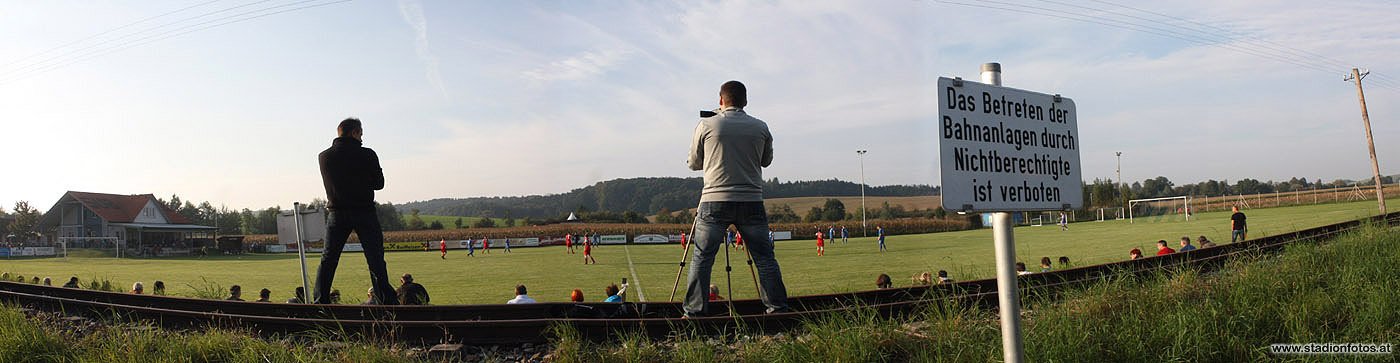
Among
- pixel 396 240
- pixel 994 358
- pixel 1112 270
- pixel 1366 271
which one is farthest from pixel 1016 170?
pixel 396 240

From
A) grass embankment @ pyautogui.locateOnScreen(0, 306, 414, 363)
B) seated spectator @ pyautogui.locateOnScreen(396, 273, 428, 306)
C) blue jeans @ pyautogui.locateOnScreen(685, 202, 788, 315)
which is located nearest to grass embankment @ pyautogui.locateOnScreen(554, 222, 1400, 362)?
blue jeans @ pyautogui.locateOnScreen(685, 202, 788, 315)

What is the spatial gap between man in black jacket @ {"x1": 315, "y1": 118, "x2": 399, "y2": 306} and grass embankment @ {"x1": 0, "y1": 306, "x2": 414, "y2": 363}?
1201mm

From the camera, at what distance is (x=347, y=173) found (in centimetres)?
626

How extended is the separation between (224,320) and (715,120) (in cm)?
381

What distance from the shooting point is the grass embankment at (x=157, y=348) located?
4293 millimetres

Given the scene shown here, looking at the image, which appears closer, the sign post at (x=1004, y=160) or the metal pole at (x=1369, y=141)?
the sign post at (x=1004, y=160)

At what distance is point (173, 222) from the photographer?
233ft

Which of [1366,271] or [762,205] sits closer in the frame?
[762,205]

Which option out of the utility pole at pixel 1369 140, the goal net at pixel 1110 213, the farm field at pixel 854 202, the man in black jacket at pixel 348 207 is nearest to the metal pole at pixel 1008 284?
the man in black jacket at pixel 348 207

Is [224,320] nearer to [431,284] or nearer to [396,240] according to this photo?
[431,284]

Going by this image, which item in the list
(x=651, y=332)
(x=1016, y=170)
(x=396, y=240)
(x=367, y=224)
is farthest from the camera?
(x=396, y=240)

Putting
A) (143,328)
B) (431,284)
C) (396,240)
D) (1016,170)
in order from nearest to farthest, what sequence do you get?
(1016,170) → (143,328) → (431,284) → (396,240)

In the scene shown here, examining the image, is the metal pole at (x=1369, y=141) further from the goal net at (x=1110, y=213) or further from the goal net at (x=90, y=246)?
the goal net at (x=90, y=246)

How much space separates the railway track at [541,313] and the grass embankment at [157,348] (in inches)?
9.0
